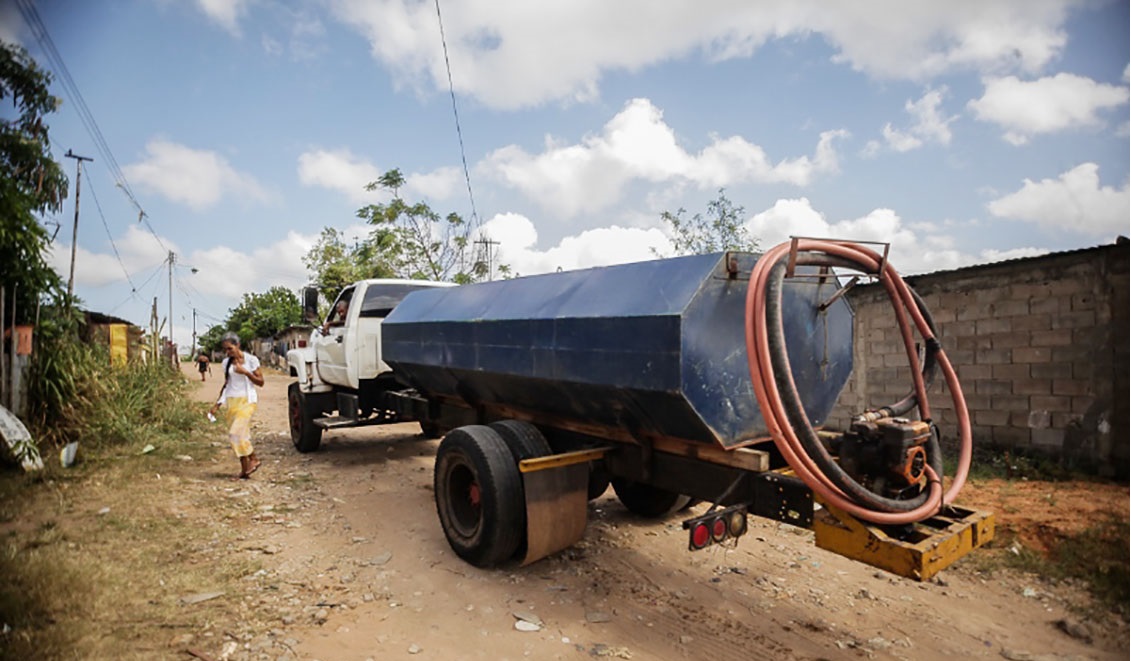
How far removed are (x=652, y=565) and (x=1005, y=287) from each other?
18.5ft

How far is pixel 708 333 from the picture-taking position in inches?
121

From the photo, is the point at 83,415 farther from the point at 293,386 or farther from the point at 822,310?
the point at 822,310

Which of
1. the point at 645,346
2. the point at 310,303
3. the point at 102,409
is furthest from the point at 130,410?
the point at 645,346

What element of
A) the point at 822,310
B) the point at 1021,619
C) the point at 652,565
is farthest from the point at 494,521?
the point at 1021,619

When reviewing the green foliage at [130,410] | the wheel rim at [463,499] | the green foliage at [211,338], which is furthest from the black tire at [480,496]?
the green foliage at [211,338]

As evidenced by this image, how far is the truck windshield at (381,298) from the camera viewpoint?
7.06m

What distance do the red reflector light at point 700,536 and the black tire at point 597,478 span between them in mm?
1189

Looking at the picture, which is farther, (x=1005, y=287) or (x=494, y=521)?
(x=1005, y=287)

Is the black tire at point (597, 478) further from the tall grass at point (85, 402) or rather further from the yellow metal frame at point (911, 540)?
the tall grass at point (85, 402)

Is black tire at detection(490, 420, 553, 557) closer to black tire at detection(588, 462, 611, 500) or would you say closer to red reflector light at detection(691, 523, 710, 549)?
black tire at detection(588, 462, 611, 500)

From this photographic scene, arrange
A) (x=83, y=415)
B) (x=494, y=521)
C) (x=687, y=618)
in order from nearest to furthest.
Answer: (x=687, y=618), (x=494, y=521), (x=83, y=415)

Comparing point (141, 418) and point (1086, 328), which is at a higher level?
point (1086, 328)

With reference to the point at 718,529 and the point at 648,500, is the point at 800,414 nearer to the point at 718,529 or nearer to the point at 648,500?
the point at 718,529

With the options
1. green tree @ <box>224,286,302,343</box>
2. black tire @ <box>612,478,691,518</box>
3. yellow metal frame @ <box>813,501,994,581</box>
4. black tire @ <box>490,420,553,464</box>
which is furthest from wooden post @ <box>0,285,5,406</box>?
green tree @ <box>224,286,302,343</box>
